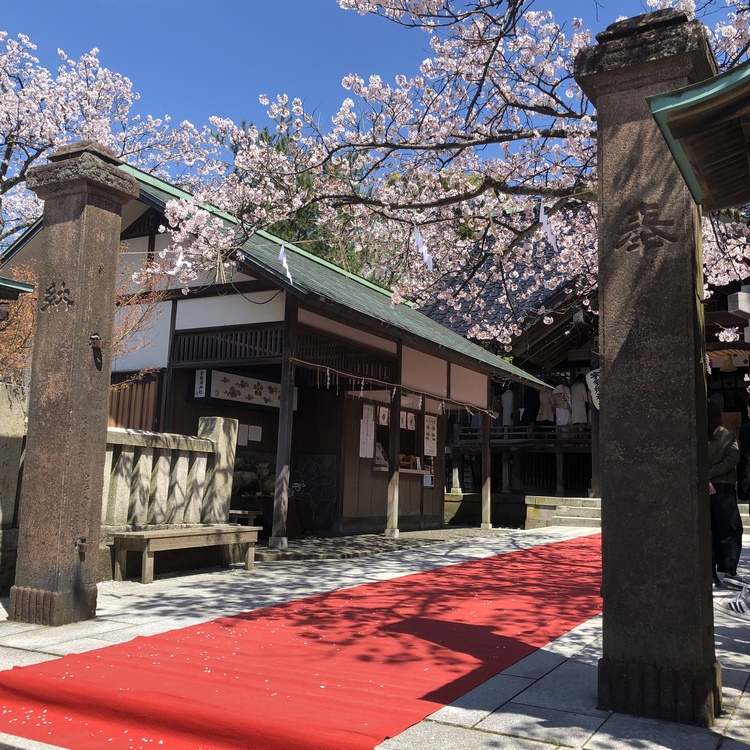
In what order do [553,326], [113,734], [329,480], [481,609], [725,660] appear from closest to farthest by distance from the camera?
[113,734], [725,660], [481,609], [329,480], [553,326]

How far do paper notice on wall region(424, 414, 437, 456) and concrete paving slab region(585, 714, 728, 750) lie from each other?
41.6 ft

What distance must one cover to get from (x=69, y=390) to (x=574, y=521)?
13270 mm

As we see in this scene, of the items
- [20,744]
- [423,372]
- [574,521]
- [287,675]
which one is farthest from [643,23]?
[574,521]

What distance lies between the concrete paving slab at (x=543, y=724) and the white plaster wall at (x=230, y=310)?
304 inches

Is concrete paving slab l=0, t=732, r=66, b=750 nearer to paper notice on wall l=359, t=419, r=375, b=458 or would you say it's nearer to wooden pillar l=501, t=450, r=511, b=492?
paper notice on wall l=359, t=419, r=375, b=458

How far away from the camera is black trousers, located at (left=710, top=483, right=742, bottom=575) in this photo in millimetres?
7449

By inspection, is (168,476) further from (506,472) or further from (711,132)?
(506,472)

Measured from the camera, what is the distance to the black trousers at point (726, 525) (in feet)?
24.4

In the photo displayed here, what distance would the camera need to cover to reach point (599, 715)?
138 inches

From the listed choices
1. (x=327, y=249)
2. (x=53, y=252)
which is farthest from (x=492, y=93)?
(x=327, y=249)

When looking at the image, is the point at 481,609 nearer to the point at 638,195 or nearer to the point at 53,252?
the point at 638,195

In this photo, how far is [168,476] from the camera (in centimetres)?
802

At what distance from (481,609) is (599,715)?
277 cm

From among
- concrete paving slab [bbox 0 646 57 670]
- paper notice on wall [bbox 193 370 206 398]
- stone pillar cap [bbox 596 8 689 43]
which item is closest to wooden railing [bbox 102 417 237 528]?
concrete paving slab [bbox 0 646 57 670]
